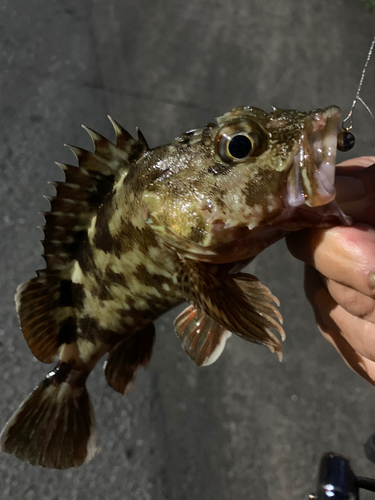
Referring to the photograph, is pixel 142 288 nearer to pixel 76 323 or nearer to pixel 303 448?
pixel 76 323

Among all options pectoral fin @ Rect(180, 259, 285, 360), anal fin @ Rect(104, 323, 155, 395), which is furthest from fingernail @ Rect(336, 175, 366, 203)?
anal fin @ Rect(104, 323, 155, 395)

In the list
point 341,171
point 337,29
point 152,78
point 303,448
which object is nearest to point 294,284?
point 303,448

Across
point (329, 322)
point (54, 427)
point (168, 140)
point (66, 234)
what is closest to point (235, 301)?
point (329, 322)

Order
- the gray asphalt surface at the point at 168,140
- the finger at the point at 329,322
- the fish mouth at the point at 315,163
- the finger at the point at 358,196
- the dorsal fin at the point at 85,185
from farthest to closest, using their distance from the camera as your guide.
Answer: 1. the gray asphalt surface at the point at 168,140
2. the finger at the point at 329,322
3. the dorsal fin at the point at 85,185
4. the finger at the point at 358,196
5. the fish mouth at the point at 315,163

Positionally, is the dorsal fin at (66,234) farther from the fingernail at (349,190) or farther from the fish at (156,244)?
the fingernail at (349,190)

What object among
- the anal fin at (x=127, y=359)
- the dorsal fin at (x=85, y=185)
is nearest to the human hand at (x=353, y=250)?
the dorsal fin at (x=85, y=185)

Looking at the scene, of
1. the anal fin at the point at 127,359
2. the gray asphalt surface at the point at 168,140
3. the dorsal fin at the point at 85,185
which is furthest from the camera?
the gray asphalt surface at the point at 168,140

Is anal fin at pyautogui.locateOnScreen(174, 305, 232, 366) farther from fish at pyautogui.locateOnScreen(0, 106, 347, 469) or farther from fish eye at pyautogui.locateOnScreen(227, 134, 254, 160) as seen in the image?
fish eye at pyautogui.locateOnScreen(227, 134, 254, 160)

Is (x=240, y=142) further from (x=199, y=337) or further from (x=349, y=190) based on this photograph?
(x=199, y=337)
